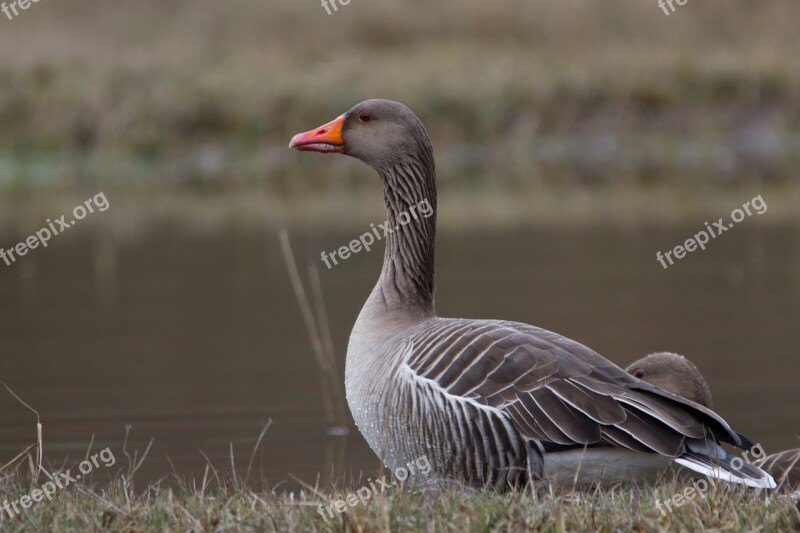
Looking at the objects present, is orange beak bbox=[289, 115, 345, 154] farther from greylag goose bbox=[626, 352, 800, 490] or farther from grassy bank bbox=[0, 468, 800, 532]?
grassy bank bbox=[0, 468, 800, 532]

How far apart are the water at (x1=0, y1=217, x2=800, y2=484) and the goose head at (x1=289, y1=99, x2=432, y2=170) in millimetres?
1780

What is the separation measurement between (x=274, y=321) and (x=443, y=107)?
633 inches

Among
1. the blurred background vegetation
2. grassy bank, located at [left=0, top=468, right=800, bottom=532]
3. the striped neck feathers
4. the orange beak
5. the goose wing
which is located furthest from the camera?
the blurred background vegetation

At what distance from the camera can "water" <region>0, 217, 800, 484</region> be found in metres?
9.15

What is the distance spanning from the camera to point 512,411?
6102 mm

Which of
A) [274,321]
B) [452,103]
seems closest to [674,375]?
[274,321]

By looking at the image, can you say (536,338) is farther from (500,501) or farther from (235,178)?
(235,178)

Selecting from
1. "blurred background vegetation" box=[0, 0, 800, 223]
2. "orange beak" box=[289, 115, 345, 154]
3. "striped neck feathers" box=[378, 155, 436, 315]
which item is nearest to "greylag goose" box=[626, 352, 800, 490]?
"striped neck feathers" box=[378, 155, 436, 315]

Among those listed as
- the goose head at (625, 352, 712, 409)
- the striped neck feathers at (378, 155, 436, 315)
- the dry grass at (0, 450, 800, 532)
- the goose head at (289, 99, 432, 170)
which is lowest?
the goose head at (625, 352, 712, 409)

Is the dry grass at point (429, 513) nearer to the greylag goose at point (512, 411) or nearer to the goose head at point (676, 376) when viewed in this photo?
the greylag goose at point (512, 411)

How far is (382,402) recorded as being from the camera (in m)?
6.63

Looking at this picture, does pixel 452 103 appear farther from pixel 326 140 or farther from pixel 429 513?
pixel 429 513

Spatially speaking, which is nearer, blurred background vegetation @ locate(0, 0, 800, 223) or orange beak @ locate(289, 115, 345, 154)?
orange beak @ locate(289, 115, 345, 154)

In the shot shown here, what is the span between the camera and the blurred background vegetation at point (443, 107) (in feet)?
86.2
